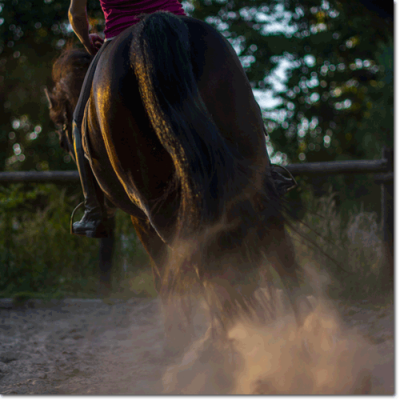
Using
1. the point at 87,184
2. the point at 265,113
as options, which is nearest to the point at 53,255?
the point at 87,184

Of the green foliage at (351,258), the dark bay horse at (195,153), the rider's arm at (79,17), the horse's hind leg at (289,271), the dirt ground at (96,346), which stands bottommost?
the dirt ground at (96,346)

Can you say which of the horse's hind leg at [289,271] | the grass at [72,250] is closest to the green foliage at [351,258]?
the grass at [72,250]

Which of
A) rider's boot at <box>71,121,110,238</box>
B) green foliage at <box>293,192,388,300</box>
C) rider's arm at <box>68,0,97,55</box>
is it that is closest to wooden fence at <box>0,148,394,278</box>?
green foliage at <box>293,192,388,300</box>

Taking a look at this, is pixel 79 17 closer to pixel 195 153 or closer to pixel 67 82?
pixel 67 82

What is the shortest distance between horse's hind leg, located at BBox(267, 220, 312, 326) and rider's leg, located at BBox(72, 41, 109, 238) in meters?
1.07

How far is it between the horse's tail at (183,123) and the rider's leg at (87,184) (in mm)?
419

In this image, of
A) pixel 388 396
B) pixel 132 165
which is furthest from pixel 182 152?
pixel 388 396

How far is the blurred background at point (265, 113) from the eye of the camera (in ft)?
14.6

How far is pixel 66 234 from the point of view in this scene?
464 cm

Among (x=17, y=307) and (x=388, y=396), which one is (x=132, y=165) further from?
(x=17, y=307)

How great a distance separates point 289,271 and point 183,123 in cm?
73

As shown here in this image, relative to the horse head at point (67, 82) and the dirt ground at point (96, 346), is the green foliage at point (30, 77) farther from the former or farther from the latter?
the horse head at point (67, 82)

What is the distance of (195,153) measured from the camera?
1.40 m

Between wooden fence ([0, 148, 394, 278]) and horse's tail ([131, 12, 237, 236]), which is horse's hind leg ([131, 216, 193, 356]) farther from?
wooden fence ([0, 148, 394, 278])
